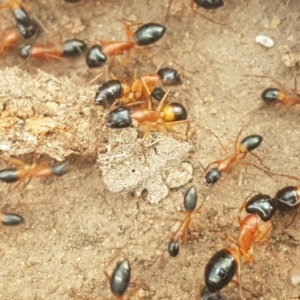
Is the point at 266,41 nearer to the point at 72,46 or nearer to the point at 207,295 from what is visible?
the point at 72,46

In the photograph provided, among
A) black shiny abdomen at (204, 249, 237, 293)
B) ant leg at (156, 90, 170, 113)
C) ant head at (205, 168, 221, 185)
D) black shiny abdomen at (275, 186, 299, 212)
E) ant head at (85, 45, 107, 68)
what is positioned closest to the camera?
black shiny abdomen at (204, 249, 237, 293)

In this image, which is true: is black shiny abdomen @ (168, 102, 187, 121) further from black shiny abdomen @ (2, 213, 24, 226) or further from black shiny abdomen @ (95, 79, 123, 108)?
black shiny abdomen @ (2, 213, 24, 226)

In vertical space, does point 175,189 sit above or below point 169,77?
below

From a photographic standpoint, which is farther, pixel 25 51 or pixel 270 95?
pixel 25 51

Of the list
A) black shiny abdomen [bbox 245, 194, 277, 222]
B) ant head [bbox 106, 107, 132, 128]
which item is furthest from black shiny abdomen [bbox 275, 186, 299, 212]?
ant head [bbox 106, 107, 132, 128]

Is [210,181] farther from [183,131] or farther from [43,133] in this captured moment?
[43,133]

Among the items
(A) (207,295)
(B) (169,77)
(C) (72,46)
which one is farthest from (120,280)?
(C) (72,46)

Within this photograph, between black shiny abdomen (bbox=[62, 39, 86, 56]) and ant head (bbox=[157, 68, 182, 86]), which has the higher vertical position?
black shiny abdomen (bbox=[62, 39, 86, 56])
